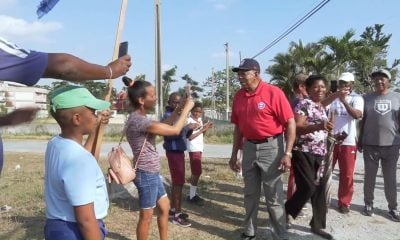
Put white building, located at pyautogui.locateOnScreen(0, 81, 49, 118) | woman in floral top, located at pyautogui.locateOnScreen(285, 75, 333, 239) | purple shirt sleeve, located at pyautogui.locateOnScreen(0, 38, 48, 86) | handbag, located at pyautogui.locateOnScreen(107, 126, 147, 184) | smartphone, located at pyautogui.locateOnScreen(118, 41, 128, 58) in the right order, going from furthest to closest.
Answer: woman in floral top, located at pyautogui.locateOnScreen(285, 75, 333, 239)
handbag, located at pyautogui.locateOnScreen(107, 126, 147, 184)
smartphone, located at pyautogui.locateOnScreen(118, 41, 128, 58)
white building, located at pyautogui.locateOnScreen(0, 81, 49, 118)
purple shirt sleeve, located at pyautogui.locateOnScreen(0, 38, 48, 86)

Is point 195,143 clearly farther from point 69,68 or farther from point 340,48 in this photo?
point 340,48

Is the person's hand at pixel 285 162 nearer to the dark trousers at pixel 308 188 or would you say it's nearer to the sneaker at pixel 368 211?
the dark trousers at pixel 308 188

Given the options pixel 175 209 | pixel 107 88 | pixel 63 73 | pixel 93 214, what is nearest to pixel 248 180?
pixel 175 209

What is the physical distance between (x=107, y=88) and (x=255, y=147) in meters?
1.98

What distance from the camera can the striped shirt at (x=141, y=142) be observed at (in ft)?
13.3

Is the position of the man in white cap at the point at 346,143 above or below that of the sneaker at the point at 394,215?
above

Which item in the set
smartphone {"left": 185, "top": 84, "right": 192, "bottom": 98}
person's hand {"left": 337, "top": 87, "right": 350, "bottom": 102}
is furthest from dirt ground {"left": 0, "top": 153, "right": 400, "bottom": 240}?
smartphone {"left": 185, "top": 84, "right": 192, "bottom": 98}

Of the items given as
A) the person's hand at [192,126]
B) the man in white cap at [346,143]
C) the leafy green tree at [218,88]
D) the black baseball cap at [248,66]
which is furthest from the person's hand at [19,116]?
the leafy green tree at [218,88]

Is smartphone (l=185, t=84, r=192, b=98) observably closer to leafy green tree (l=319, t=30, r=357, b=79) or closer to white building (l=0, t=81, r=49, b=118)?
white building (l=0, t=81, r=49, b=118)

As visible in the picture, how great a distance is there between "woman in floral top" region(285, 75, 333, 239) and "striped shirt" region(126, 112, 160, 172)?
1.60 metres

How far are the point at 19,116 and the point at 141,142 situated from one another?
6.69ft

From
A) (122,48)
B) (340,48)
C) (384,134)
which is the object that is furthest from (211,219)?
(340,48)

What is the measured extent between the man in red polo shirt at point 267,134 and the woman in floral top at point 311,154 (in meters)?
0.29

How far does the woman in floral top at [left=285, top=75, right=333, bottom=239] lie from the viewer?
4.80 m
